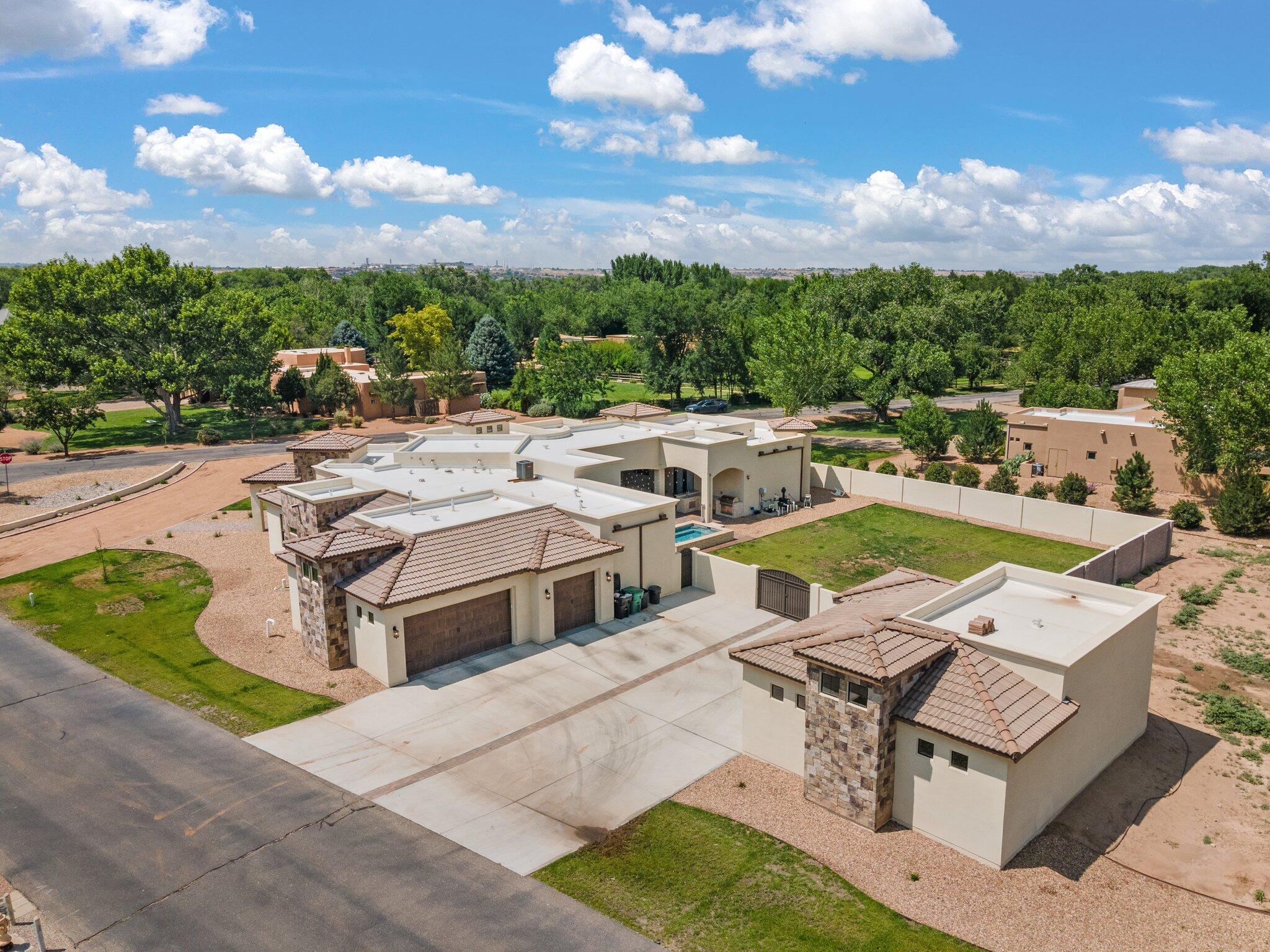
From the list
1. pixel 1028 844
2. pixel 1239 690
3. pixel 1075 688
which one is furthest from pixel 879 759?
pixel 1239 690

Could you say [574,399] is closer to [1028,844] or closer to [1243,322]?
[1243,322]

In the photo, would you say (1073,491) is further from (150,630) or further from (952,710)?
(150,630)

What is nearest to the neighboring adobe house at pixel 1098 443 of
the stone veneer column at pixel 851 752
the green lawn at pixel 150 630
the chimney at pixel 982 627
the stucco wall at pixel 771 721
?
the chimney at pixel 982 627

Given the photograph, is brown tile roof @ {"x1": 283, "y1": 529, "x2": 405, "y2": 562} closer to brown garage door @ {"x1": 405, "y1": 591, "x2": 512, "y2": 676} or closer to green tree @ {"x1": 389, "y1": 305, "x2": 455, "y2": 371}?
brown garage door @ {"x1": 405, "y1": 591, "x2": 512, "y2": 676}

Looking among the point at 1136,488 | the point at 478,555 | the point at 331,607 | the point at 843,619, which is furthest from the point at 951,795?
the point at 1136,488

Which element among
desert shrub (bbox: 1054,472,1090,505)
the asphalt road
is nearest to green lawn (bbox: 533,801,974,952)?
the asphalt road

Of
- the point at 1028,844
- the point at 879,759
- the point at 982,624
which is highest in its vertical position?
the point at 982,624
